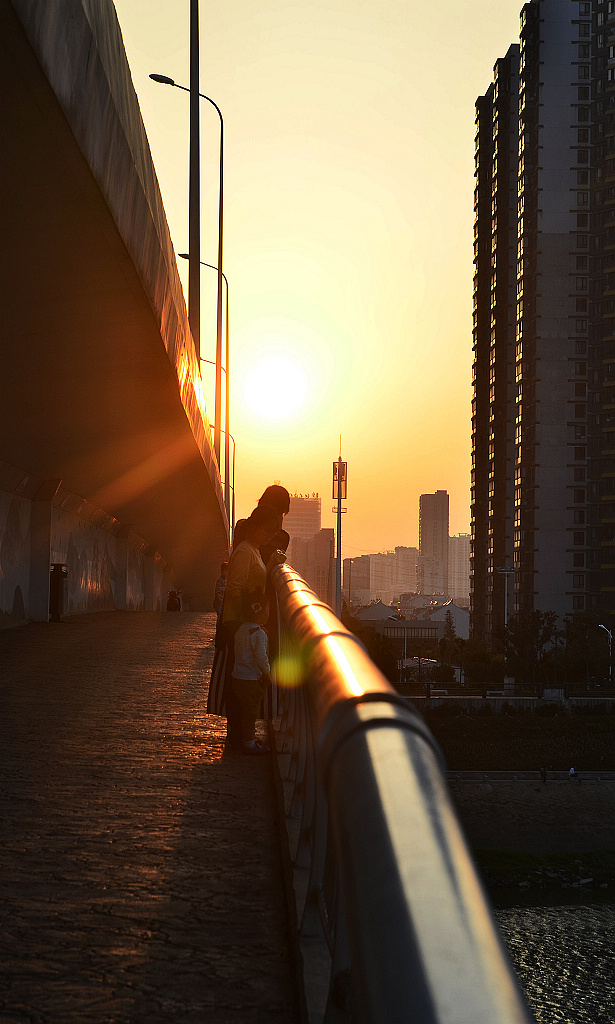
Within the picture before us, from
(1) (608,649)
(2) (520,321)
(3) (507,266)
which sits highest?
(3) (507,266)

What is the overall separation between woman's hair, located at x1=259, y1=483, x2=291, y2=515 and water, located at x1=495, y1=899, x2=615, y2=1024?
1510 centimetres

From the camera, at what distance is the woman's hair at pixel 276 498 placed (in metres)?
6.73

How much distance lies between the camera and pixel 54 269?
7.47 meters

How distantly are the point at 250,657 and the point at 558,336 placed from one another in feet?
281

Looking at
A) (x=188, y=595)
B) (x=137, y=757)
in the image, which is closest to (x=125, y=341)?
(x=137, y=757)

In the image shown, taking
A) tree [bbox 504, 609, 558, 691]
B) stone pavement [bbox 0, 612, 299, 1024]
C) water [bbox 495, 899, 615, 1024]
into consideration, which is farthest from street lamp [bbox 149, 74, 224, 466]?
tree [bbox 504, 609, 558, 691]

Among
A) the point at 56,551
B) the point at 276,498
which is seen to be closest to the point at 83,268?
the point at 276,498

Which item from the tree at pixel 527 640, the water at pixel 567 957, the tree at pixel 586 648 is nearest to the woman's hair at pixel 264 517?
the water at pixel 567 957

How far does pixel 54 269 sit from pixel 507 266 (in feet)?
314

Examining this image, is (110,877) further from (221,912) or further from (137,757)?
(137,757)

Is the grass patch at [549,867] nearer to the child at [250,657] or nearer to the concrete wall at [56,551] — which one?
the concrete wall at [56,551]

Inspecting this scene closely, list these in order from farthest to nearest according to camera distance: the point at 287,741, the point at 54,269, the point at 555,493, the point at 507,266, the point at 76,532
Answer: the point at 507,266, the point at 555,493, the point at 76,532, the point at 54,269, the point at 287,741

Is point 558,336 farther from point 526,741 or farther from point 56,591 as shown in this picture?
point 56,591

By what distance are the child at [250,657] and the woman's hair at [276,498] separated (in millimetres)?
637
